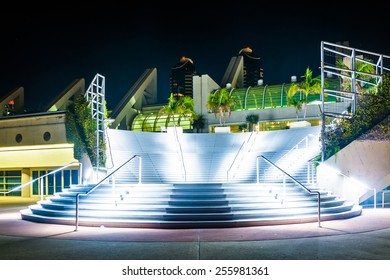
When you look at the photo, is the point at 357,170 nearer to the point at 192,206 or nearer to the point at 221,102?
the point at 192,206

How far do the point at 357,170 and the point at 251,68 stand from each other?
163 m

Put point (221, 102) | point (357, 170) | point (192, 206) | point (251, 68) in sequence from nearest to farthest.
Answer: point (192, 206)
point (357, 170)
point (221, 102)
point (251, 68)

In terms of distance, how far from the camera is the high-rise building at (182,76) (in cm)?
14800

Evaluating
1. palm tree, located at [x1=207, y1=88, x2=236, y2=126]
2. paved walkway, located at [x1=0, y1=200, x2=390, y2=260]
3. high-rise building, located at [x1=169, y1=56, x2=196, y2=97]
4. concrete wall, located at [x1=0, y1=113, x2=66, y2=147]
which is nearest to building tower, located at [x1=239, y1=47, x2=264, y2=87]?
high-rise building, located at [x1=169, y1=56, x2=196, y2=97]

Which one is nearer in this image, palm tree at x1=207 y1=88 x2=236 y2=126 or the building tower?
palm tree at x1=207 y1=88 x2=236 y2=126

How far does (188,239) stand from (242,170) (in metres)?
15.8

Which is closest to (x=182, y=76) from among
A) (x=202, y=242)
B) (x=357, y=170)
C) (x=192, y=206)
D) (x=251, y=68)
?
(x=251, y=68)

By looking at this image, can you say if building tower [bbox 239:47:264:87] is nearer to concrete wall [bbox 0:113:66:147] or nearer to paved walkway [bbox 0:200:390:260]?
concrete wall [bbox 0:113:66:147]

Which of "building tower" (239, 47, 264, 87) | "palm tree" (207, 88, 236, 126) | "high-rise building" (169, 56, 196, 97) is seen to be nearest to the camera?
"palm tree" (207, 88, 236, 126)

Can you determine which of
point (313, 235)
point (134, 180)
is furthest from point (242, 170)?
point (313, 235)

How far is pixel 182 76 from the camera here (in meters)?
151

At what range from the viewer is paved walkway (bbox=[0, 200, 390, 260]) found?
23.5 feet

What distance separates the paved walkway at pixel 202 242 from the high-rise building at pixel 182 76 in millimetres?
137797

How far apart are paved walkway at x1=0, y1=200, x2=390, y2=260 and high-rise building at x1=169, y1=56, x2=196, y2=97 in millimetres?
137797
